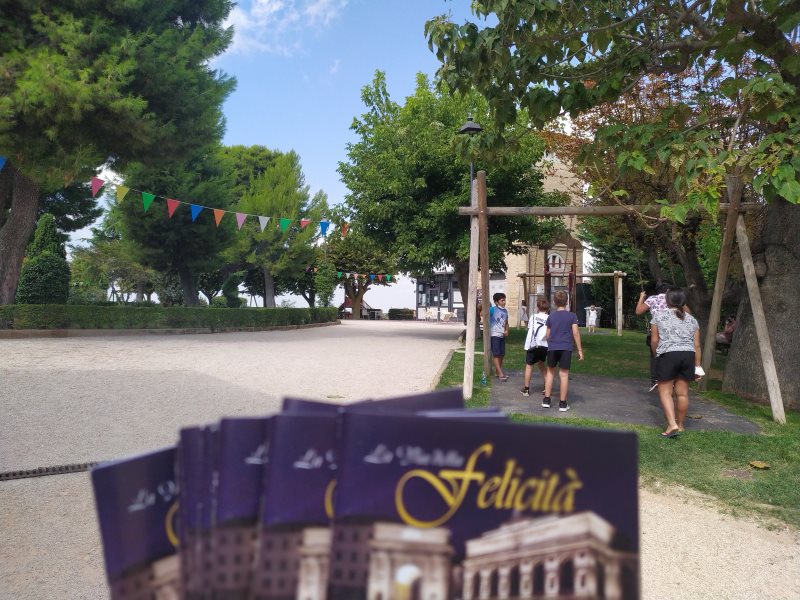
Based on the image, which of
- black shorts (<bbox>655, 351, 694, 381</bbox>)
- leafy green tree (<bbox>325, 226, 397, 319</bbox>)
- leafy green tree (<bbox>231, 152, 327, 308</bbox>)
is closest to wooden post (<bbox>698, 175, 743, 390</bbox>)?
black shorts (<bbox>655, 351, 694, 381</bbox>)

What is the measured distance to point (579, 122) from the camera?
45.3 feet

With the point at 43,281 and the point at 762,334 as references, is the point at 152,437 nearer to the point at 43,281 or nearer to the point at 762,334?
the point at 762,334

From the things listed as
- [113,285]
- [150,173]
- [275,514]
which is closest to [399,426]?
[275,514]

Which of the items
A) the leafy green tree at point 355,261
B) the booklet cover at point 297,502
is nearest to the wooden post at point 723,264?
the booklet cover at point 297,502

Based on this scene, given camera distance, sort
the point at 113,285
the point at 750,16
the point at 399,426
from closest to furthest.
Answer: the point at 399,426, the point at 750,16, the point at 113,285

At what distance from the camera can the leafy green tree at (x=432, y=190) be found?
1858 centimetres

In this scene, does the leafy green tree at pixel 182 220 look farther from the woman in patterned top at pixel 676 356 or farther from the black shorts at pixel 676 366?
the black shorts at pixel 676 366

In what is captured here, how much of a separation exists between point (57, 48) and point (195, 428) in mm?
19993

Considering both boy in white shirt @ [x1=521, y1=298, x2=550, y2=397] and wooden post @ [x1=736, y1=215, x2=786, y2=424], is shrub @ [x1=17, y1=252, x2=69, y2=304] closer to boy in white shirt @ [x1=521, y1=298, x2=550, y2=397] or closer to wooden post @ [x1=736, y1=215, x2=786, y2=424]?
boy in white shirt @ [x1=521, y1=298, x2=550, y2=397]

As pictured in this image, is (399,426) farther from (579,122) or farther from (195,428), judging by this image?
Answer: (579,122)

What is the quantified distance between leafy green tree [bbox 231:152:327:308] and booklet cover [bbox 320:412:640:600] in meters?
39.2

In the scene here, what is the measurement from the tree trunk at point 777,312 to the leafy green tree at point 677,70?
0.05 ft

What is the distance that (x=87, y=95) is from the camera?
1493cm

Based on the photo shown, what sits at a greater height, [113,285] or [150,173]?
[150,173]
